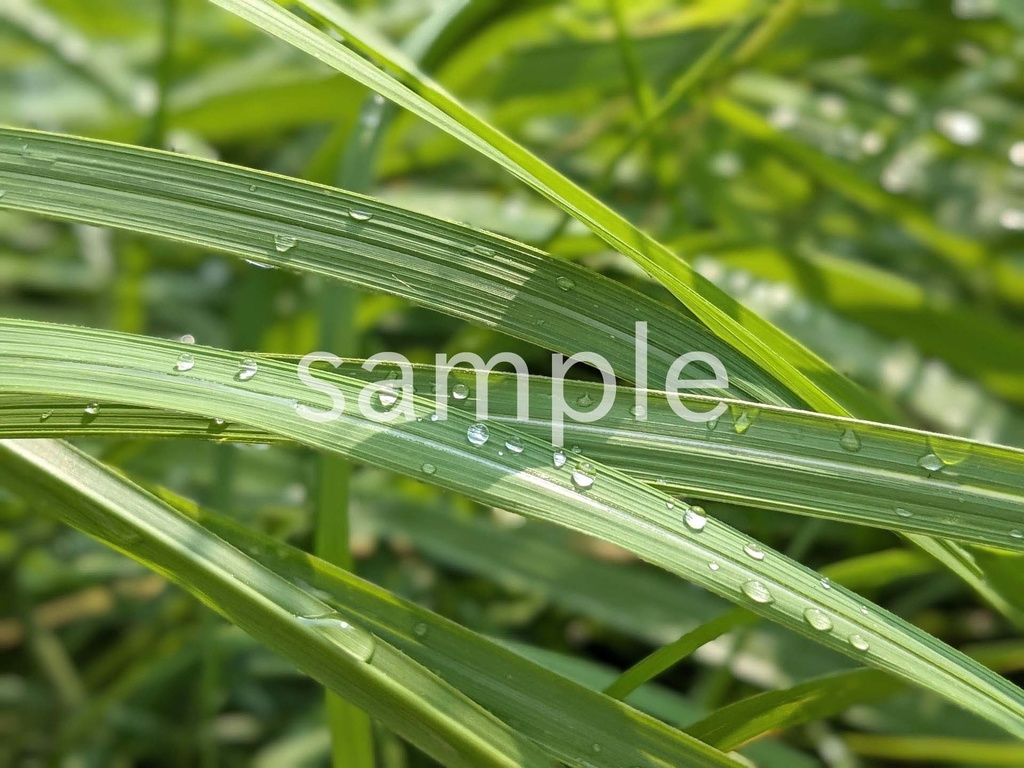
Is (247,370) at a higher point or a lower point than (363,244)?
lower

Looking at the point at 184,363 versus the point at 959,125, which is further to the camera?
the point at 959,125

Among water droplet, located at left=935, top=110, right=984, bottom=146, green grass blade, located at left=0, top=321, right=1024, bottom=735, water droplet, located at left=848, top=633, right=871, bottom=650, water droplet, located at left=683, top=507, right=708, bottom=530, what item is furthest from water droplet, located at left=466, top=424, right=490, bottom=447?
water droplet, located at left=935, top=110, right=984, bottom=146

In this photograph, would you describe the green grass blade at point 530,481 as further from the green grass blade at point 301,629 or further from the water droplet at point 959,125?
the water droplet at point 959,125

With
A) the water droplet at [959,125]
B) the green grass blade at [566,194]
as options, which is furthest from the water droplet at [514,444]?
the water droplet at [959,125]

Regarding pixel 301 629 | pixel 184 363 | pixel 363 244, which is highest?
pixel 363 244

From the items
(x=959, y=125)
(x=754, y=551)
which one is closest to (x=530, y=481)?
(x=754, y=551)

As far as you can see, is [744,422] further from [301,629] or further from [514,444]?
[301,629]

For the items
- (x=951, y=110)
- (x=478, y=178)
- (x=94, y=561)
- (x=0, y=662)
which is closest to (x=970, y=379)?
(x=951, y=110)

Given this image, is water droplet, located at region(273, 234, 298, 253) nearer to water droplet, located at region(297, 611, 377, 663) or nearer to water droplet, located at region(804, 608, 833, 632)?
water droplet, located at region(297, 611, 377, 663)
